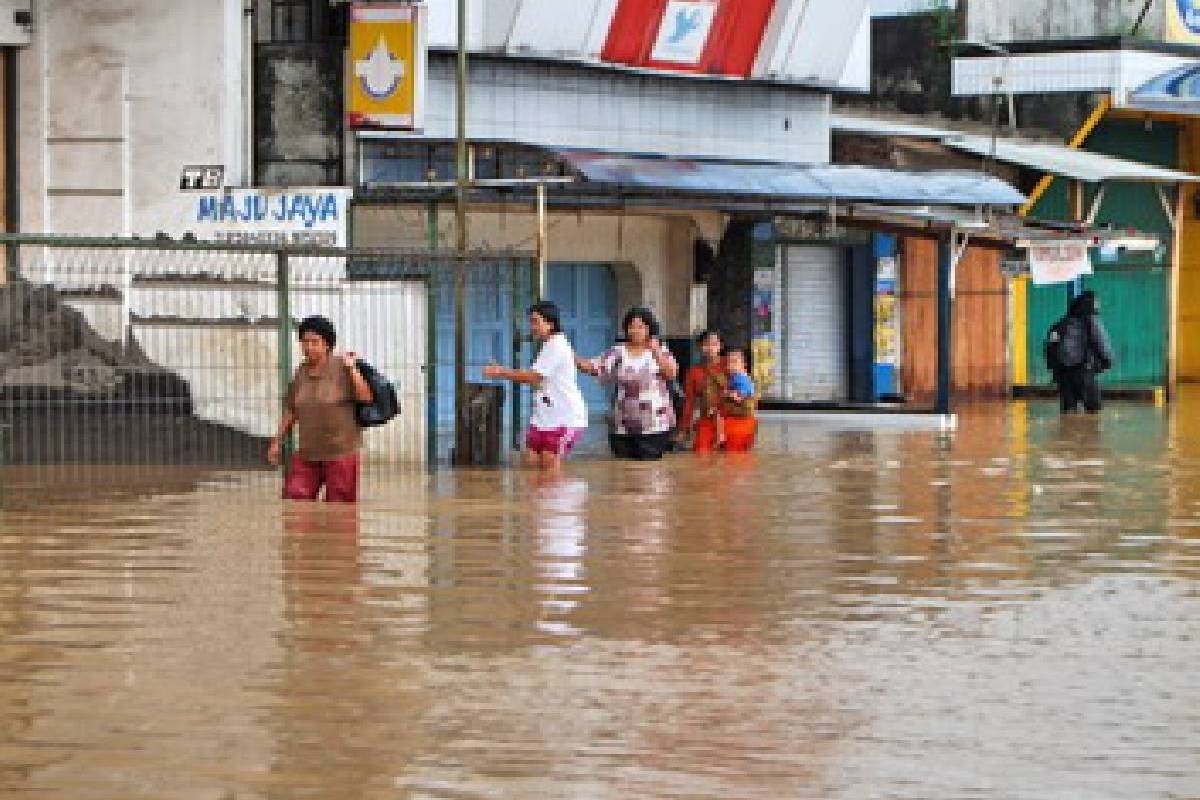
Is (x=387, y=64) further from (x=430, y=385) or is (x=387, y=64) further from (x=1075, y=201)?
(x=1075, y=201)

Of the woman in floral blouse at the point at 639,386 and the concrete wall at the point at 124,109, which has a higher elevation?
the concrete wall at the point at 124,109

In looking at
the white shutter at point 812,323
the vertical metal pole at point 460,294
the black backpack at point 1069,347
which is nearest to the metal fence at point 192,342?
the vertical metal pole at point 460,294

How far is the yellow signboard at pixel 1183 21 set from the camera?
41.8 metres

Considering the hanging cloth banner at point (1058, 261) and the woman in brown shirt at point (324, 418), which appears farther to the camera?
the hanging cloth banner at point (1058, 261)

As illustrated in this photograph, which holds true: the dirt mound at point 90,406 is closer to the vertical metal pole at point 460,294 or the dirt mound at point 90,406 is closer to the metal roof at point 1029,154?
the vertical metal pole at point 460,294

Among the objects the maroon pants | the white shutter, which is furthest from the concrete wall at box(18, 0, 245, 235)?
the white shutter

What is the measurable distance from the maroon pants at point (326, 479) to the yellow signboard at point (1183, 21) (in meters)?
26.1

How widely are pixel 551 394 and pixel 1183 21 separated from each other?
22.8 m

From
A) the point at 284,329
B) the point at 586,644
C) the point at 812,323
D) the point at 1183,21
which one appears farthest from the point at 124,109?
the point at 1183,21

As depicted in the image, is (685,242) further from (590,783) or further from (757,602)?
(590,783)

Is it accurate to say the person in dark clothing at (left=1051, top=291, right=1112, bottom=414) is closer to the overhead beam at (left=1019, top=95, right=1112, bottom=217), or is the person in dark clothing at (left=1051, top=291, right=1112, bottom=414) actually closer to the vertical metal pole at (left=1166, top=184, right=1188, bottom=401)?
the overhead beam at (left=1019, top=95, right=1112, bottom=217)

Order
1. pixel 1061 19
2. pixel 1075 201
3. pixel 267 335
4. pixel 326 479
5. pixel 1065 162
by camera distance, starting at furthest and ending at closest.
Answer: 1. pixel 1061 19
2. pixel 1075 201
3. pixel 1065 162
4. pixel 267 335
5. pixel 326 479

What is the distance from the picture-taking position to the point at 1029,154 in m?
37.8

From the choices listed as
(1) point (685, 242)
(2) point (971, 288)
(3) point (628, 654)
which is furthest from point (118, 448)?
(2) point (971, 288)
